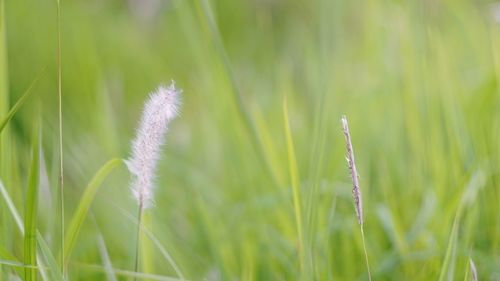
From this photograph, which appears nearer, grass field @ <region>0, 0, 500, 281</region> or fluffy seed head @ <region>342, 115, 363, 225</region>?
fluffy seed head @ <region>342, 115, 363, 225</region>

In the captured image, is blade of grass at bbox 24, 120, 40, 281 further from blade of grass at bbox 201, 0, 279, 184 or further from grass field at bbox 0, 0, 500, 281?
blade of grass at bbox 201, 0, 279, 184

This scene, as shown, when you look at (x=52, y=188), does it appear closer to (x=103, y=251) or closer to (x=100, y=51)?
(x=103, y=251)

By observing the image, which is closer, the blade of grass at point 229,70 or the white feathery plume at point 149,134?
the white feathery plume at point 149,134

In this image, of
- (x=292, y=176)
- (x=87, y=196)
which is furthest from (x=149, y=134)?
(x=292, y=176)

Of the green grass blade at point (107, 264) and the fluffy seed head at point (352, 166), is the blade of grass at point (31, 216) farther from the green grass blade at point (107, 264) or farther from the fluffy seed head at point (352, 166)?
the fluffy seed head at point (352, 166)

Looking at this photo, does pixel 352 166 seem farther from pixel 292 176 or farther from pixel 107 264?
pixel 107 264

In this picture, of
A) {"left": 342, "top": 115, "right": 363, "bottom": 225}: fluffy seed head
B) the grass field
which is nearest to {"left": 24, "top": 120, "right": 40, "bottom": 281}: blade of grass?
the grass field

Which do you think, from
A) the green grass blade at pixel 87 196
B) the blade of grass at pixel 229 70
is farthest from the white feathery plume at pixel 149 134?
the blade of grass at pixel 229 70
